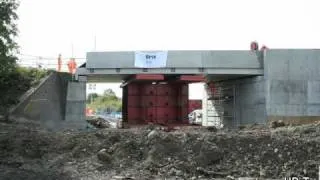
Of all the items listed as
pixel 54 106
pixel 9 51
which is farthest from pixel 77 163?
pixel 54 106

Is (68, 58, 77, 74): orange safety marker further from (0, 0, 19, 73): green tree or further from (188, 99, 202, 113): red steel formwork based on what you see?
(188, 99, 202, 113): red steel formwork

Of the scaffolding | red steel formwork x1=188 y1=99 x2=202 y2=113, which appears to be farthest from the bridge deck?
red steel formwork x1=188 y1=99 x2=202 y2=113

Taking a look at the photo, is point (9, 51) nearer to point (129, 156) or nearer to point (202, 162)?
point (129, 156)

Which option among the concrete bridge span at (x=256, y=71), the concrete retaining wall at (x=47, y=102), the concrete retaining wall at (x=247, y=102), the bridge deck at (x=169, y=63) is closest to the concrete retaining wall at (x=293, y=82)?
the concrete bridge span at (x=256, y=71)

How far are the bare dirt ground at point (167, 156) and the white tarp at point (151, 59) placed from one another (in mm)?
18739

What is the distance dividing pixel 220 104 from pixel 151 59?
938 cm

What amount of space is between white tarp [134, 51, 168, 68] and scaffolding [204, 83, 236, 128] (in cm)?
703

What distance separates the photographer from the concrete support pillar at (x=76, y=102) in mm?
33688

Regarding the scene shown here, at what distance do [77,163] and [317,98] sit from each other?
2377cm

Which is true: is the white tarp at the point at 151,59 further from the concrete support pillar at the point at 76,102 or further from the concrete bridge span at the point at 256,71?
the concrete support pillar at the point at 76,102

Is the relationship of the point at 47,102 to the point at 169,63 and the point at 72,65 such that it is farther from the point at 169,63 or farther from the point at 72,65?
the point at 169,63

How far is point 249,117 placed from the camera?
118 feet

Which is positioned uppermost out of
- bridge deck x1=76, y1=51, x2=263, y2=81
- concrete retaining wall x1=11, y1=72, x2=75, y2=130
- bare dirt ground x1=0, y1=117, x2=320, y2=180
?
bridge deck x1=76, y1=51, x2=263, y2=81

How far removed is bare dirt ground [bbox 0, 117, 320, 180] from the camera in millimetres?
12633
